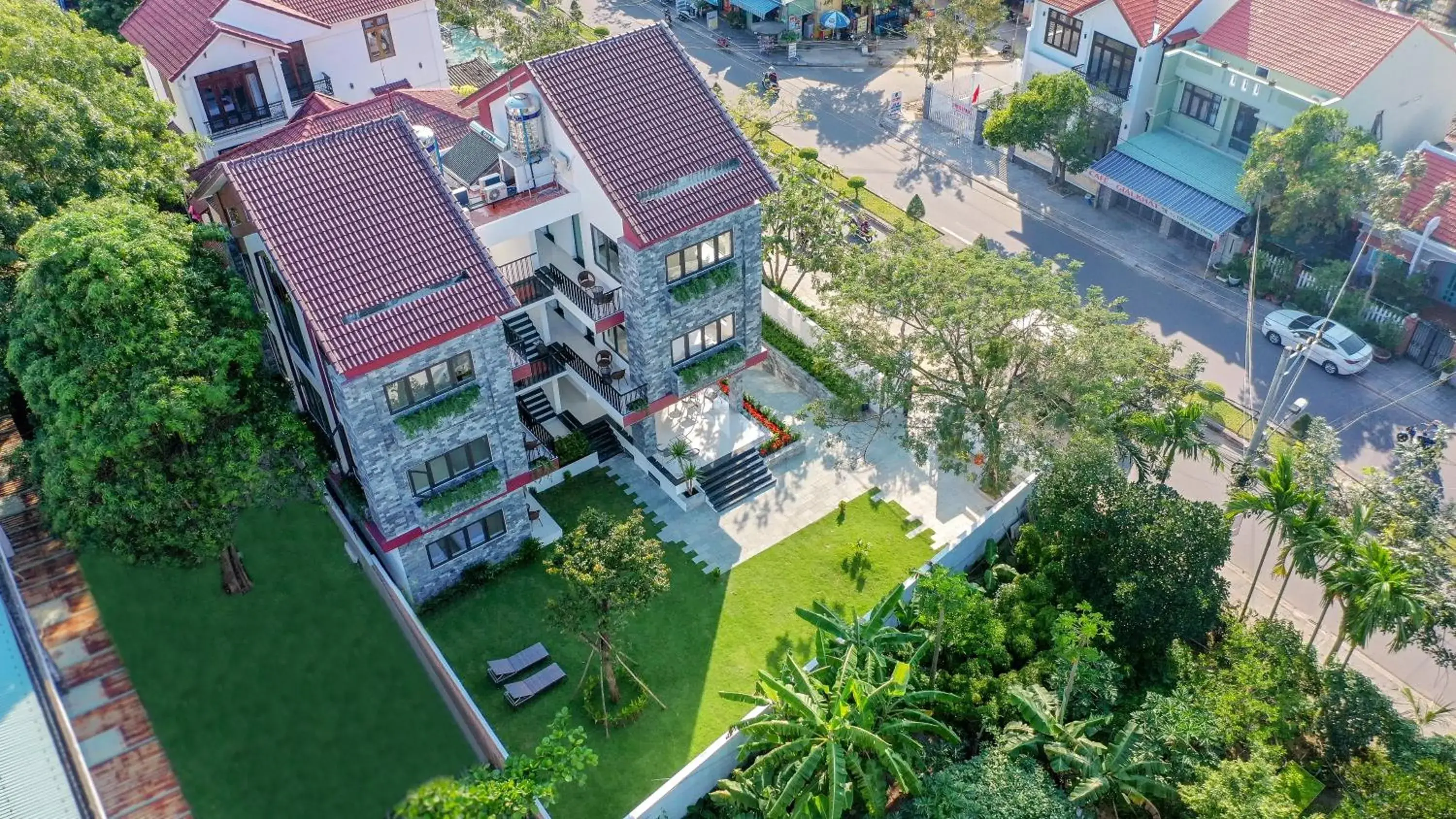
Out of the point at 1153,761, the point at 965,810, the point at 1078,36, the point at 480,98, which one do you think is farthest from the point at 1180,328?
the point at 480,98

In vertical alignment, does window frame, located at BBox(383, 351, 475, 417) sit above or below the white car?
above

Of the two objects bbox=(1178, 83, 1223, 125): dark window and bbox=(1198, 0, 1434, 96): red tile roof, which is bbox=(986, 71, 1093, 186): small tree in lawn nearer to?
bbox=(1178, 83, 1223, 125): dark window

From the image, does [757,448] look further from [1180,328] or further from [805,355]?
[1180,328]

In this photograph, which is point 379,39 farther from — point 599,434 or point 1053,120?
point 1053,120

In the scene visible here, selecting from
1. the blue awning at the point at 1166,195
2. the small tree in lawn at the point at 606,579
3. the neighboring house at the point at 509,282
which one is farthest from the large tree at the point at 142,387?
the blue awning at the point at 1166,195

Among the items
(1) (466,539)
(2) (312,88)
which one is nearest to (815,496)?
(1) (466,539)

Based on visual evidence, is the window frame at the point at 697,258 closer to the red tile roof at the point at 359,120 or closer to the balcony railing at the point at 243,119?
the red tile roof at the point at 359,120

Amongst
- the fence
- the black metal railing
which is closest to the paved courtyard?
the fence
